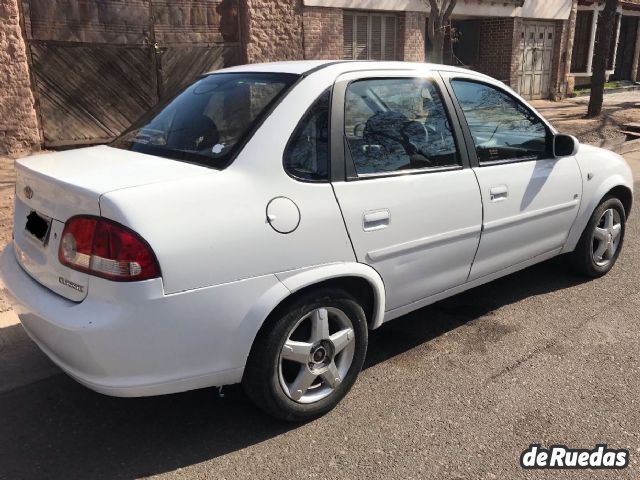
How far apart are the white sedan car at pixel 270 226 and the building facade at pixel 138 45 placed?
4102 millimetres

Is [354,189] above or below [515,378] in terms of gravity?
above

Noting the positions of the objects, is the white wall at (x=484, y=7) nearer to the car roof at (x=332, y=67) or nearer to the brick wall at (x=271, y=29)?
the brick wall at (x=271, y=29)

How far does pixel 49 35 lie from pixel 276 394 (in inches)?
329

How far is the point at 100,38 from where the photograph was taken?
9.54m

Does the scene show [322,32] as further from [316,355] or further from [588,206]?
[316,355]

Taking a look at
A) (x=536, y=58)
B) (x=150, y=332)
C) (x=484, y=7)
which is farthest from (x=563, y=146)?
(x=536, y=58)

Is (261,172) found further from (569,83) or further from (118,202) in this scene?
(569,83)

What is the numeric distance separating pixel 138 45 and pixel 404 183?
8.23 meters

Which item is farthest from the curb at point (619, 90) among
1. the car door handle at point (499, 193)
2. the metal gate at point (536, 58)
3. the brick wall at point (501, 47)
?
the car door handle at point (499, 193)

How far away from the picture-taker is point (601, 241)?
4715 mm

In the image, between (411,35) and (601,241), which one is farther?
(411,35)

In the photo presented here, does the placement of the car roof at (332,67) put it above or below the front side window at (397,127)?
above

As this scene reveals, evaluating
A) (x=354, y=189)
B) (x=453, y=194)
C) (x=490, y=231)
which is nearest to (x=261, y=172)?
(x=354, y=189)

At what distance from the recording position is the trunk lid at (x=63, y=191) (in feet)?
7.97
